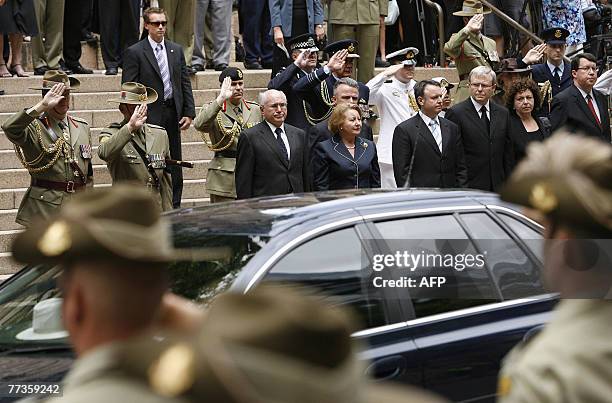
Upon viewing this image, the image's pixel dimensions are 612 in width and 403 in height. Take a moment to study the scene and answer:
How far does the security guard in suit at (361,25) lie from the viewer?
15.0m

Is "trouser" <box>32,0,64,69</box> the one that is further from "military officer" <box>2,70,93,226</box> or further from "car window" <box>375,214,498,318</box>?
"car window" <box>375,214,498,318</box>

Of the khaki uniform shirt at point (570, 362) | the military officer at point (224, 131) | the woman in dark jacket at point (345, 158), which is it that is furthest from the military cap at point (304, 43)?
the khaki uniform shirt at point (570, 362)

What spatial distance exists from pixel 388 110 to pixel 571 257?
9.72 m

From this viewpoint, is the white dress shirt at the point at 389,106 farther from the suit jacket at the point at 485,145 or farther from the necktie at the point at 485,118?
the necktie at the point at 485,118

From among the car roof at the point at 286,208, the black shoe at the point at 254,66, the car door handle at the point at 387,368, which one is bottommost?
the black shoe at the point at 254,66

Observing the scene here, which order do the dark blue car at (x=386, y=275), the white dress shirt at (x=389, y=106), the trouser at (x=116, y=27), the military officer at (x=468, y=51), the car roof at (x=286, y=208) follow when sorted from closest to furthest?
the dark blue car at (x=386, y=275), the car roof at (x=286, y=208), the white dress shirt at (x=389, y=106), the trouser at (x=116, y=27), the military officer at (x=468, y=51)

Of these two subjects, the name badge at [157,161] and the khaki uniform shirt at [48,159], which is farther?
the name badge at [157,161]

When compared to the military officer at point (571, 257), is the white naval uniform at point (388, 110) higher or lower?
lower

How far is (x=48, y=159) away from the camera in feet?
33.5

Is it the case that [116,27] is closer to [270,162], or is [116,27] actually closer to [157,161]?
[157,161]

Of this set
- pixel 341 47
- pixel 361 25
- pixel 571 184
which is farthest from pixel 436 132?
pixel 571 184

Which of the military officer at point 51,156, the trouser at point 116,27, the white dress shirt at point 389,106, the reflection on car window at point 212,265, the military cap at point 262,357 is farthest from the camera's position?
the trouser at point 116,27

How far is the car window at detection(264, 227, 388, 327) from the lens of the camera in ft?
17.9

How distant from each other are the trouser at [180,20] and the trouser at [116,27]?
336 millimetres
